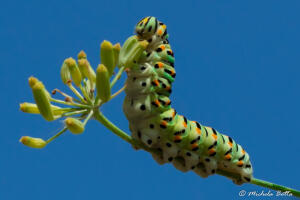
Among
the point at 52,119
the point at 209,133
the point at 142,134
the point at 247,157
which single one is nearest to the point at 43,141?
the point at 52,119

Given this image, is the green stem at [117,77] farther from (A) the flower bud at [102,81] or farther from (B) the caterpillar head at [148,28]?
(B) the caterpillar head at [148,28]

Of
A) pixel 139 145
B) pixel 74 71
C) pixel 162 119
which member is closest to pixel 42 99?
pixel 74 71

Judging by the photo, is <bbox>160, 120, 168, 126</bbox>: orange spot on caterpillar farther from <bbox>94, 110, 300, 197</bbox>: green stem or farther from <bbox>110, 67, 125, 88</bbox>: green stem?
<bbox>110, 67, 125, 88</bbox>: green stem

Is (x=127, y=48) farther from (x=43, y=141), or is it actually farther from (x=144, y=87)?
(x=43, y=141)

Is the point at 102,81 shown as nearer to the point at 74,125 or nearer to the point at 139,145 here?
the point at 74,125

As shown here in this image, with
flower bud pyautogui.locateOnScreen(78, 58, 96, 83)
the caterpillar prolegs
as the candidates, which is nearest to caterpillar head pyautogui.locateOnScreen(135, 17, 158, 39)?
the caterpillar prolegs

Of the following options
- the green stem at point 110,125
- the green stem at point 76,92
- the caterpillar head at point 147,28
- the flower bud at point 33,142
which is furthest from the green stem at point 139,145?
the caterpillar head at point 147,28

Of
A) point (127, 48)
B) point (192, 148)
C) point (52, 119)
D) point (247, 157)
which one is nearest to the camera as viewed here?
point (52, 119)
